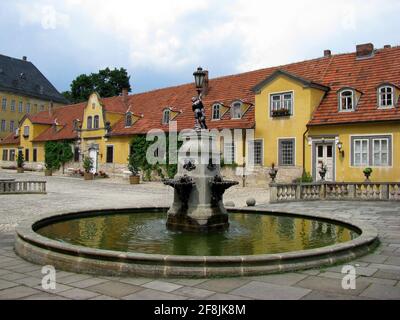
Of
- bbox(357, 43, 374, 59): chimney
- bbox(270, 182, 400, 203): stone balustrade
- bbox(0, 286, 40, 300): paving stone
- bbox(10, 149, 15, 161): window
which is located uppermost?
bbox(357, 43, 374, 59): chimney

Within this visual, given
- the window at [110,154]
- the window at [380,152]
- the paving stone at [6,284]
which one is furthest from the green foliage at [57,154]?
the paving stone at [6,284]

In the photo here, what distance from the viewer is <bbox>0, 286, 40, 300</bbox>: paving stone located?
532 cm

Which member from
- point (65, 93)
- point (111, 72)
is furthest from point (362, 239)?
point (65, 93)

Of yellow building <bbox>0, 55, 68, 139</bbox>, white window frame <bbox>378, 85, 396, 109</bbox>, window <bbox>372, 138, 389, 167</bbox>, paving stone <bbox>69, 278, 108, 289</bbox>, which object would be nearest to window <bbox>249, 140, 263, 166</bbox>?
window <bbox>372, 138, 389, 167</bbox>

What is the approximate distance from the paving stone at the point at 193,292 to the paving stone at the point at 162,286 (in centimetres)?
12

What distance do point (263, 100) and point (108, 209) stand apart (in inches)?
682

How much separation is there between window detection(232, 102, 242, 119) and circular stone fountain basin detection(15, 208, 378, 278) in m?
17.1

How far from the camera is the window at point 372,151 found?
2320cm

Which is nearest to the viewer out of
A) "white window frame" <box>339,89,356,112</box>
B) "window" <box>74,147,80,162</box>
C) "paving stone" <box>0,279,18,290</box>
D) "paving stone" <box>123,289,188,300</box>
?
"paving stone" <box>123,289,188,300</box>

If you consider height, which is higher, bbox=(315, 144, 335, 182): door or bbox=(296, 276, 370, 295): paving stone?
bbox=(315, 144, 335, 182): door

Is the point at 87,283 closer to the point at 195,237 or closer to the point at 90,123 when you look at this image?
the point at 195,237

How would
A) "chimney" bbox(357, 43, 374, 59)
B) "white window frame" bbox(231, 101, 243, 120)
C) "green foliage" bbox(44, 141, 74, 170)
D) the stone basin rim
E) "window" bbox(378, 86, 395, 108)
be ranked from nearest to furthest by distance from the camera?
the stone basin rim, "window" bbox(378, 86, 395, 108), "chimney" bbox(357, 43, 374, 59), "white window frame" bbox(231, 101, 243, 120), "green foliage" bbox(44, 141, 74, 170)

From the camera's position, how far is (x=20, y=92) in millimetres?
64875

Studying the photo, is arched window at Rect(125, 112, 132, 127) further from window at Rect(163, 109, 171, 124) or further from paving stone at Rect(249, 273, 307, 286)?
paving stone at Rect(249, 273, 307, 286)
